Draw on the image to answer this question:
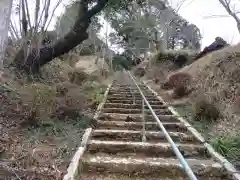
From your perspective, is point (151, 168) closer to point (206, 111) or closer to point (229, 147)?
point (229, 147)

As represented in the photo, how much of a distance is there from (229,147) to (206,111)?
211 centimetres

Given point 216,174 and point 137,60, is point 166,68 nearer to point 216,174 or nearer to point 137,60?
point 216,174

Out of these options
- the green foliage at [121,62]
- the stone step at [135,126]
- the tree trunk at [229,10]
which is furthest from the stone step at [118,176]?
the green foliage at [121,62]

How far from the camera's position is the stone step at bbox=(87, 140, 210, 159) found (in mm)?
5709

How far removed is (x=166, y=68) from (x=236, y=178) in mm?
15882

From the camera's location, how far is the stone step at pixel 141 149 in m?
5.71

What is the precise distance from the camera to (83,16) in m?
11.1

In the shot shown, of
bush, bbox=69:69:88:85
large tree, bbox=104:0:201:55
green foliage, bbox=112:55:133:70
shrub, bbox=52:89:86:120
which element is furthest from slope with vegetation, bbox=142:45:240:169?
green foliage, bbox=112:55:133:70

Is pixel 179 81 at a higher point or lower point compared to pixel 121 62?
Result: lower

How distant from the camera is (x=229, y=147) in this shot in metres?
5.54

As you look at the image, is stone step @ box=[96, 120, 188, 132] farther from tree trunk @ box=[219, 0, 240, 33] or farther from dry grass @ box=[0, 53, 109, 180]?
tree trunk @ box=[219, 0, 240, 33]

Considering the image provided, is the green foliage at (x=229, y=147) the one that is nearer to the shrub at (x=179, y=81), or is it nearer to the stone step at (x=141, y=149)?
the stone step at (x=141, y=149)

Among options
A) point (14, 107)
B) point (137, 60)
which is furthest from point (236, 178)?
point (137, 60)

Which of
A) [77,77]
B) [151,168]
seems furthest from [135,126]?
[77,77]
